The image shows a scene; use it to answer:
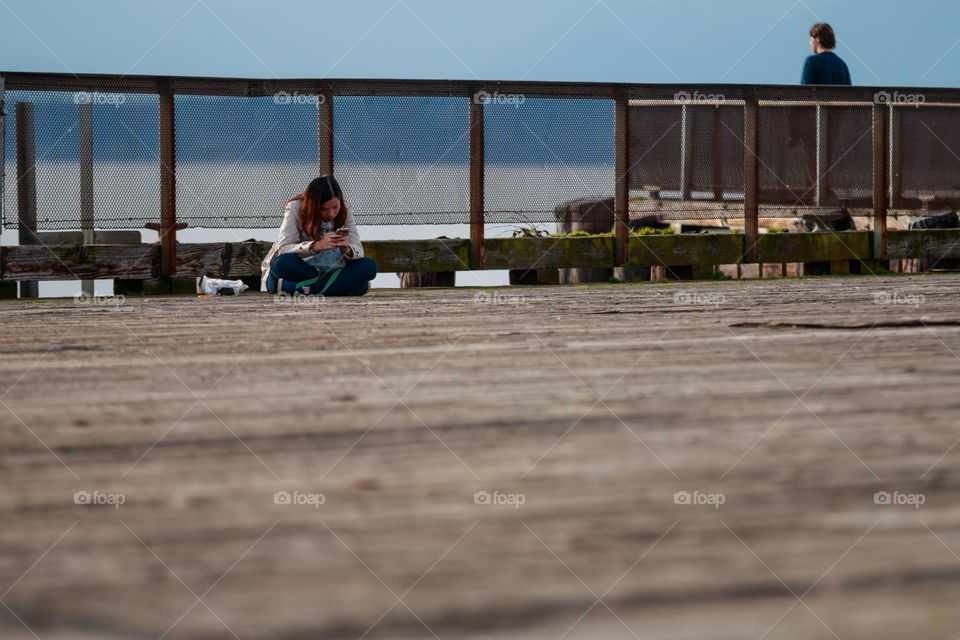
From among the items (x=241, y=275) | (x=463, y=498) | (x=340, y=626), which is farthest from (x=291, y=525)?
(x=241, y=275)

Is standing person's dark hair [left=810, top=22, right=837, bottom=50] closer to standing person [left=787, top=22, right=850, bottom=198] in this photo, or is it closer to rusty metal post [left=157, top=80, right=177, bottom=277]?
standing person [left=787, top=22, right=850, bottom=198]

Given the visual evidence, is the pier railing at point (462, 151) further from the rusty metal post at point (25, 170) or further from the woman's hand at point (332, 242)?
the woman's hand at point (332, 242)

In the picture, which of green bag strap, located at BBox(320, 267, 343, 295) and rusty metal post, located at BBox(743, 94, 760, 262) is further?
rusty metal post, located at BBox(743, 94, 760, 262)

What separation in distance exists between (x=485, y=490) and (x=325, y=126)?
8164mm

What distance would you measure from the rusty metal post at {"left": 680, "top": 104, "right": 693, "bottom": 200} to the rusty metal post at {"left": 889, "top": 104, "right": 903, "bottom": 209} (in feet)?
6.54

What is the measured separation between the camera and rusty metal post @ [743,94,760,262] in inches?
421

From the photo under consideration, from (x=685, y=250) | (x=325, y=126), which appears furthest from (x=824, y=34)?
(x=325, y=126)

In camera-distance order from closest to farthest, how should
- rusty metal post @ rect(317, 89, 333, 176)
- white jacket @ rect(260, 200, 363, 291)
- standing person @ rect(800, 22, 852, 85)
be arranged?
white jacket @ rect(260, 200, 363, 291) → rusty metal post @ rect(317, 89, 333, 176) → standing person @ rect(800, 22, 852, 85)

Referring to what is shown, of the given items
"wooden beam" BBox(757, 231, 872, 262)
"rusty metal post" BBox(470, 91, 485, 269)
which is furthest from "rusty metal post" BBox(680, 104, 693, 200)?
"rusty metal post" BBox(470, 91, 485, 269)

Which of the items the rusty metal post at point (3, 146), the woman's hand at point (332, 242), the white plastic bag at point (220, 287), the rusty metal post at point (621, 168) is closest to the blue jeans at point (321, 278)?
the woman's hand at point (332, 242)

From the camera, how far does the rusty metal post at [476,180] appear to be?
992 cm

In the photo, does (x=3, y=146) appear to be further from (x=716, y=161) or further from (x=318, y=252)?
(x=716, y=161)

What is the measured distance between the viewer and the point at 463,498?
68.1 inches

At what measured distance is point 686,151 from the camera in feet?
35.5
